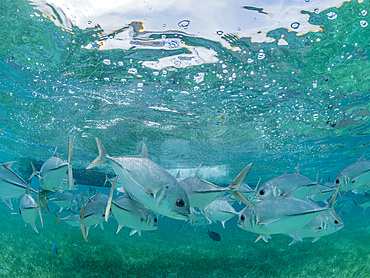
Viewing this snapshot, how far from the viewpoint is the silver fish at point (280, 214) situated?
3211 millimetres

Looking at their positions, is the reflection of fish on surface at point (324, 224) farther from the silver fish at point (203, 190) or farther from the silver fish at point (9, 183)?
the silver fish at point (9, 183)

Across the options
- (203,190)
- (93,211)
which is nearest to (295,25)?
(203,190)

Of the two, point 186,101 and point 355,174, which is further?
point 186,101

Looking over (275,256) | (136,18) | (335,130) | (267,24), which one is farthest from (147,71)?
(335,130)

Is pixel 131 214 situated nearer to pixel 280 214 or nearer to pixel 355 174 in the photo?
pixel 280 214

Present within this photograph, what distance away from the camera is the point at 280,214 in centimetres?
331

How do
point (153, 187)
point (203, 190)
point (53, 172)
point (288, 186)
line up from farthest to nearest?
point (288, 186) < point (53, 172) < point (203, 190) < point (153, 187)

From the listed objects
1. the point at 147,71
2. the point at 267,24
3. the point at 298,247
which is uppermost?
the point at 267,24

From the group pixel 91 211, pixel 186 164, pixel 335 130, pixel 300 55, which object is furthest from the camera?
pixel 186 164

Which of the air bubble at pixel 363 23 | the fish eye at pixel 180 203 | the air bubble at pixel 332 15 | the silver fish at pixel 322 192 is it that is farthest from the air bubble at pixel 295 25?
the fish eye at pixel 180 203

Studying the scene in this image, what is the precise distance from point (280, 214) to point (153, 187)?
1.96 m

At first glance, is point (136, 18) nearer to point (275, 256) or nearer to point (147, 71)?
point (147, 71)

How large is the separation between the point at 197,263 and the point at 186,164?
14.3 meters

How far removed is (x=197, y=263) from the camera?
11.1 m
